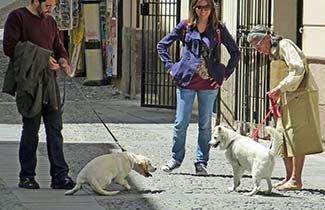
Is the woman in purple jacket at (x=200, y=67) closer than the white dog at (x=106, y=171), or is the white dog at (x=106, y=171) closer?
the white dog at (x=106, y=171)

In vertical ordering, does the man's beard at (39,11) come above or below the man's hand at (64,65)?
above

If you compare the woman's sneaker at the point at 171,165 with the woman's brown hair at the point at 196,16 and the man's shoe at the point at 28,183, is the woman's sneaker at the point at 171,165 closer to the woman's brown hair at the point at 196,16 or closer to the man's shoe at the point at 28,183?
the woman's brown hair at the point at 196,16

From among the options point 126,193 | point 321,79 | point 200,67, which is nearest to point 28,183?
point 126,193

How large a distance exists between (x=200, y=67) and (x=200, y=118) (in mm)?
618

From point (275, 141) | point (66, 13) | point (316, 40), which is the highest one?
point (316, 40)

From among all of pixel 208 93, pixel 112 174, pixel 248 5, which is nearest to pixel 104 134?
pixel 248 5

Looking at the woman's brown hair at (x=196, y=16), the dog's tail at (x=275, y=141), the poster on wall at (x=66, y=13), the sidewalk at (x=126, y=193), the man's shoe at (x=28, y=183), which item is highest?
the woman's brown hair at (x=196, y=16)

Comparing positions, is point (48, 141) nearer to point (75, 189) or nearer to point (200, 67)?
point (75, 189)

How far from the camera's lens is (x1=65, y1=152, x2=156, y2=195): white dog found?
30.1 feet

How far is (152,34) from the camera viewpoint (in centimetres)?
1880

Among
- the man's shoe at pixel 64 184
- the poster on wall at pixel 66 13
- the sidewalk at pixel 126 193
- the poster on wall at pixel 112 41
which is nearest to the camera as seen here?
the sidewalk at pixel 126 193

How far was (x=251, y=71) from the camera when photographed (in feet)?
47.6

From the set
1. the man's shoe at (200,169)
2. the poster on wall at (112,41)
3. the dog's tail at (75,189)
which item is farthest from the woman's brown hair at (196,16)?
the poster on wall at (112,41)

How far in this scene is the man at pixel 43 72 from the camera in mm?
9352
